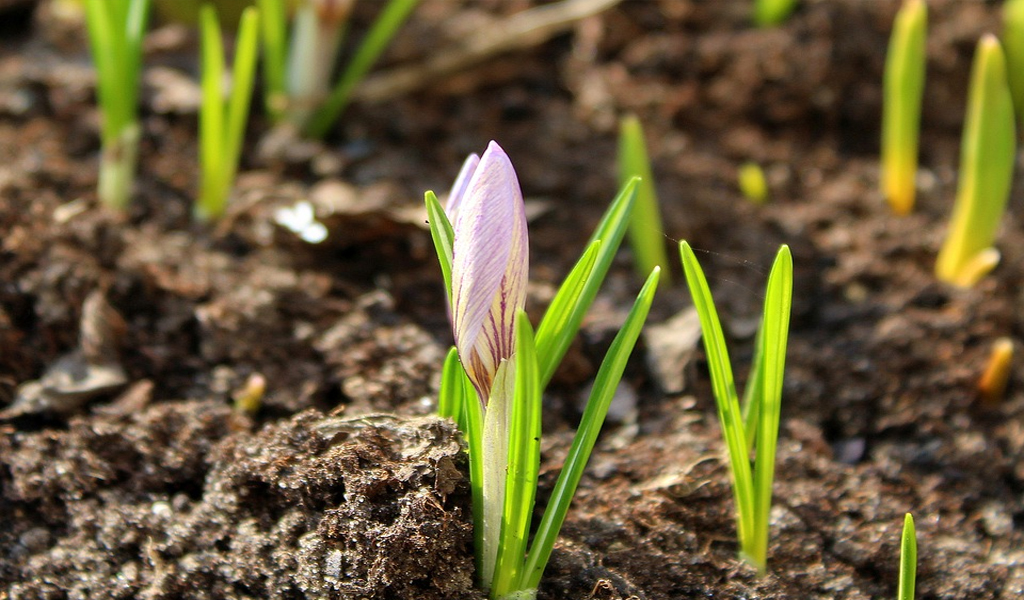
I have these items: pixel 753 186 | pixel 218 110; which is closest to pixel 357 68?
pixel 218 110

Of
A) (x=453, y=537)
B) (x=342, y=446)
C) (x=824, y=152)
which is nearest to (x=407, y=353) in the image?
(x=342, y=446)

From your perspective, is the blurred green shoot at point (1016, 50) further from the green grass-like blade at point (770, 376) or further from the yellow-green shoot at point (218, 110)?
the yellow-green shoot at point (218, 110)

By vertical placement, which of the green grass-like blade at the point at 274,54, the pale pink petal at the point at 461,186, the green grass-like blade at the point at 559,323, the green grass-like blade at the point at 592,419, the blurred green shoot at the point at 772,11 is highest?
the blurred green shoot at the point at 772,11

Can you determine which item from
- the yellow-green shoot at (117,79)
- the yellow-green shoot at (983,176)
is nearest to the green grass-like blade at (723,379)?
the yellow-green shoot at (983,176)

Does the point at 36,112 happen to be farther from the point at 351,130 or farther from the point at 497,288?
the point at 497,288

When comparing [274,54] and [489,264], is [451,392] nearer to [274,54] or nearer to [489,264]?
[489,264]
